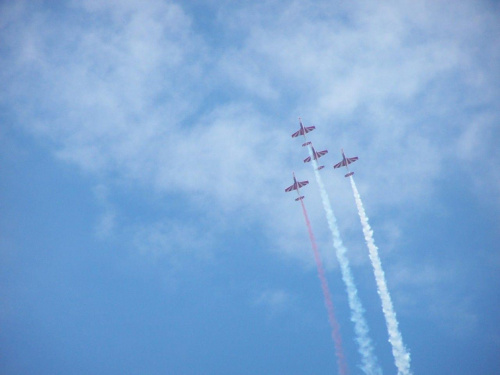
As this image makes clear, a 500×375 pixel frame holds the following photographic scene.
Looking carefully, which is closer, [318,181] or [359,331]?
[359,331]

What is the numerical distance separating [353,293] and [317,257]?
8686 mm

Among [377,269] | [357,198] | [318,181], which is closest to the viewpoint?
[377,269]

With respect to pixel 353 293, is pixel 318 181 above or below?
above

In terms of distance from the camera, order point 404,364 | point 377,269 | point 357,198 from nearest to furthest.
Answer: point 404,364, point 377,269, point 357,198

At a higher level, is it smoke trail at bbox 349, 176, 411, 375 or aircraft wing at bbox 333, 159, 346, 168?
aircraft wing at bbox 333, 159, 346, 168

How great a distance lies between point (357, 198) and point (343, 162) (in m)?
8.12

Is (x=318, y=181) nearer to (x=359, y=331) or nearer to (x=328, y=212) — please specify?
(x=328, y=212)

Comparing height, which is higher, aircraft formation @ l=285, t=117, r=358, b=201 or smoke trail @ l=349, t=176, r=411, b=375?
aircraft formation @ l=285, t=117, r=358, b=201

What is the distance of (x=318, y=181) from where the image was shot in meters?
95.9

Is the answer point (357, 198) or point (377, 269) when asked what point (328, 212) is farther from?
point (377, 269)

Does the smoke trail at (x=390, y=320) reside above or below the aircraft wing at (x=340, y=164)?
below

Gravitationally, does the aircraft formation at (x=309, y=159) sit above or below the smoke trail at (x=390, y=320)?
above

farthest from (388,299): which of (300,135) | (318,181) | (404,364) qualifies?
(300,135)

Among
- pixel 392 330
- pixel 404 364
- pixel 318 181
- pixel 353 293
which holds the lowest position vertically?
pixel 404 364
